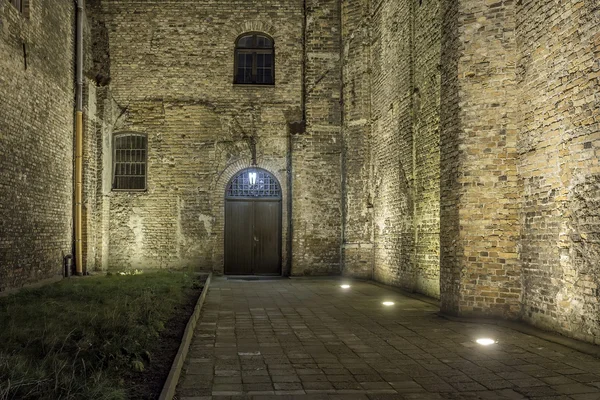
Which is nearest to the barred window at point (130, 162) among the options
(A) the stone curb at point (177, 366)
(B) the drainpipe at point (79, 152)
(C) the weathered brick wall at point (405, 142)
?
(B) the drainpipe at point (79, 152)

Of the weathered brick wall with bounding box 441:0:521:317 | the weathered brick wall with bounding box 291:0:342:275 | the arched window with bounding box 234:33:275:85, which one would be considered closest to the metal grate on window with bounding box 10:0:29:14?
the arched window with bounding box 234:33:275:85

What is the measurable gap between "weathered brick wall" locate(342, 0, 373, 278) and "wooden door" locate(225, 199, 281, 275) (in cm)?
196

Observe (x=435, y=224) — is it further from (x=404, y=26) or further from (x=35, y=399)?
(x=35, y=399)

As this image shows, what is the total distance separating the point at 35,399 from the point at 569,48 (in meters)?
6.33

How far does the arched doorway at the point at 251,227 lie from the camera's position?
1466cm

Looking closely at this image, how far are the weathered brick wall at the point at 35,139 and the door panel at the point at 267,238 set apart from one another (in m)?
4.83

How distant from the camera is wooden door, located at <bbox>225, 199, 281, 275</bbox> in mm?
14656

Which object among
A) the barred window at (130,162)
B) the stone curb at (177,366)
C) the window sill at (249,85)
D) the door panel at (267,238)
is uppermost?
the window sill at (249,85)

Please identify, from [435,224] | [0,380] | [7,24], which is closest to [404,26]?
[435,224]

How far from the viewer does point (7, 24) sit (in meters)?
9.72

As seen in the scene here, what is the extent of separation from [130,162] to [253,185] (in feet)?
11.4

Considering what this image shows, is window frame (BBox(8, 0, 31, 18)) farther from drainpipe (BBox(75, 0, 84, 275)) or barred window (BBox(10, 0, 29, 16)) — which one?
drainpipe (BBox(75, 0, 84, 275))

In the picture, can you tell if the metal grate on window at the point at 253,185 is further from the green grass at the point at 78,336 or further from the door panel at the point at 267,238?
the green grass at the point at 78,336

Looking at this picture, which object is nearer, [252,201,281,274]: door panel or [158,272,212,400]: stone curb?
[158,272,212,400]: stone curb
